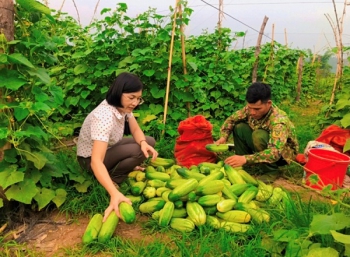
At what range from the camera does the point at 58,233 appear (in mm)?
3352

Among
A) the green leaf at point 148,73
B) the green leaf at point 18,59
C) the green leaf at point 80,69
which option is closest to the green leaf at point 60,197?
the green leaf at point 18,59

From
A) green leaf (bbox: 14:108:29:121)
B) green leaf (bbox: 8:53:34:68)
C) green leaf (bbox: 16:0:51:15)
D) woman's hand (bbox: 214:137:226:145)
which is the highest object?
green leaf (bbox: 16:0:51:15)

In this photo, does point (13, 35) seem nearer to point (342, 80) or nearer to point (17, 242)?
point (17, 242)

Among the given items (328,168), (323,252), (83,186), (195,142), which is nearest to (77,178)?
(83,186)

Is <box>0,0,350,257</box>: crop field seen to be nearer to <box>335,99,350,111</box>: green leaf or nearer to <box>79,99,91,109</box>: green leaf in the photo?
<box>335,99,350,111</box>: green leaf

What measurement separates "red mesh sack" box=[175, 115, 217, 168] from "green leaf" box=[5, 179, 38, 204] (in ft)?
7.00

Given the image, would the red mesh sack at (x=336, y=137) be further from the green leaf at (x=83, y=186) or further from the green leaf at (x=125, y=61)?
the green leaf at (x=83, y=186)

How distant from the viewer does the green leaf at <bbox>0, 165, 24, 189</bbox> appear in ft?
9.99

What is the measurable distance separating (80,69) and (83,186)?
3.10m

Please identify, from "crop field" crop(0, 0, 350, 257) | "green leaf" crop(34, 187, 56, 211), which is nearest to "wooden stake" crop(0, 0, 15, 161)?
"crop field" crop(0, 0, 350, 257)

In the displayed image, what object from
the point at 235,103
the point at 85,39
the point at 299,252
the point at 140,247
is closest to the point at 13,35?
the point at 140,247

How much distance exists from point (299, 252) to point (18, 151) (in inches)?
102

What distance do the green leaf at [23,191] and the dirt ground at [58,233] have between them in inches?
15.2

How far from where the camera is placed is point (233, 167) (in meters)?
4.21
